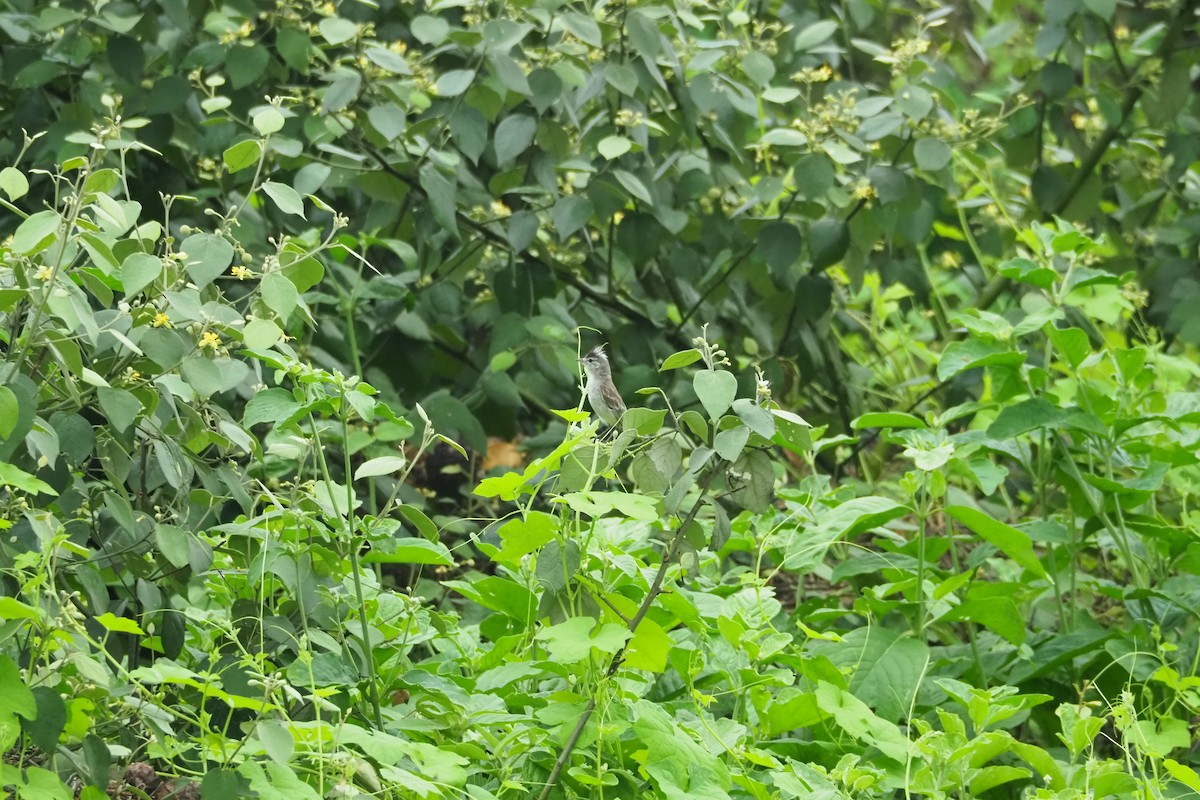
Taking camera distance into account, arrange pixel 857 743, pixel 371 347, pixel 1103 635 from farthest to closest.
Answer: pixel 371 347, pixel 1103 635, pixel 857 743

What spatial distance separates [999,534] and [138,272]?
4.73 ft

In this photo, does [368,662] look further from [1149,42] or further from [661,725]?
[1149,42]

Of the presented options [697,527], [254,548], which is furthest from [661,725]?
[254,548]

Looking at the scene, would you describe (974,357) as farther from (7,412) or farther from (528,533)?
(7,412)

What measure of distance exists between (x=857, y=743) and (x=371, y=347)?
161cm

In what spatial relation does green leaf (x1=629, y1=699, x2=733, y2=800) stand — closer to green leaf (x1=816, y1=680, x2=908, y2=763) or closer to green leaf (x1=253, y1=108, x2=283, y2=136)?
green leaf (x1=816, y1=680, x2=908, y2=763)

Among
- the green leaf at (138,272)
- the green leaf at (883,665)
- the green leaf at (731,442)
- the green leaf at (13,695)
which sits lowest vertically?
the green leaf at (883,665)

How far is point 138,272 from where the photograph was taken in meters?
1.46

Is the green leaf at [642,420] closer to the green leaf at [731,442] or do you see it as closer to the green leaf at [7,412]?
the green leaf at [731,442]

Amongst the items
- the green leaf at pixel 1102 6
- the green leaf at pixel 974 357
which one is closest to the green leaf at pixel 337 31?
the green leaf at pixel 974 357

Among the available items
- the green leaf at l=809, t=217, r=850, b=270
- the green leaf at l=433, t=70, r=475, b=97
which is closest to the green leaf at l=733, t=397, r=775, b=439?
the green leaf at l=433, t=70, r=475, b=97

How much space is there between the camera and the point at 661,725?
1.58 meters

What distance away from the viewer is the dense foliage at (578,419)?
151cm

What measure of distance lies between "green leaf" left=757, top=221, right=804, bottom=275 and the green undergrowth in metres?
0.77
